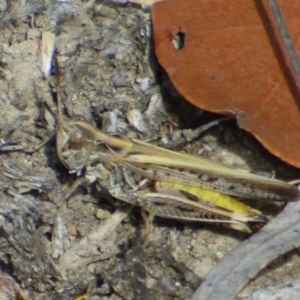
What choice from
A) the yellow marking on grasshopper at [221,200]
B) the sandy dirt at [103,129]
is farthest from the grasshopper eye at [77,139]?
the yellow marking on grasshopper at [221,200]

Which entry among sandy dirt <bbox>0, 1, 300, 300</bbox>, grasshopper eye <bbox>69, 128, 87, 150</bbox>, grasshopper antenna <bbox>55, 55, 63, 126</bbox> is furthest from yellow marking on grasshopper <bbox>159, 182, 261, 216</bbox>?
grasshopper antenna <bbox>55, 55, 63, 126</bbox>

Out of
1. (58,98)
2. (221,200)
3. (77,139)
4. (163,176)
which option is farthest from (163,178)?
(58,98)

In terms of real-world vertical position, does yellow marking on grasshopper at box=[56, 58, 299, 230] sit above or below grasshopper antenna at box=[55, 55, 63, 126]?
below

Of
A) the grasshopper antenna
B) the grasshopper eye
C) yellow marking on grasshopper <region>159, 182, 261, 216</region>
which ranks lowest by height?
yellow marking on grasshopper <region>159, 182, 261, 216</region>

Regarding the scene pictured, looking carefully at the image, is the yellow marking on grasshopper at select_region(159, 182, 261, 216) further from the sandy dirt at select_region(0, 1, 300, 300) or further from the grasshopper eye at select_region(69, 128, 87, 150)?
the grasshopper eye at select_region(69, 128, 87, 150)

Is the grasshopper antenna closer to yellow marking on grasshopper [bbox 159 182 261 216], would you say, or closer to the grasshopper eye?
the grasshopper eye

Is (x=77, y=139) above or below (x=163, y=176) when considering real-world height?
above

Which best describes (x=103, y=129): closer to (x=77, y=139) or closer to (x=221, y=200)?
(x=77, y=139)
